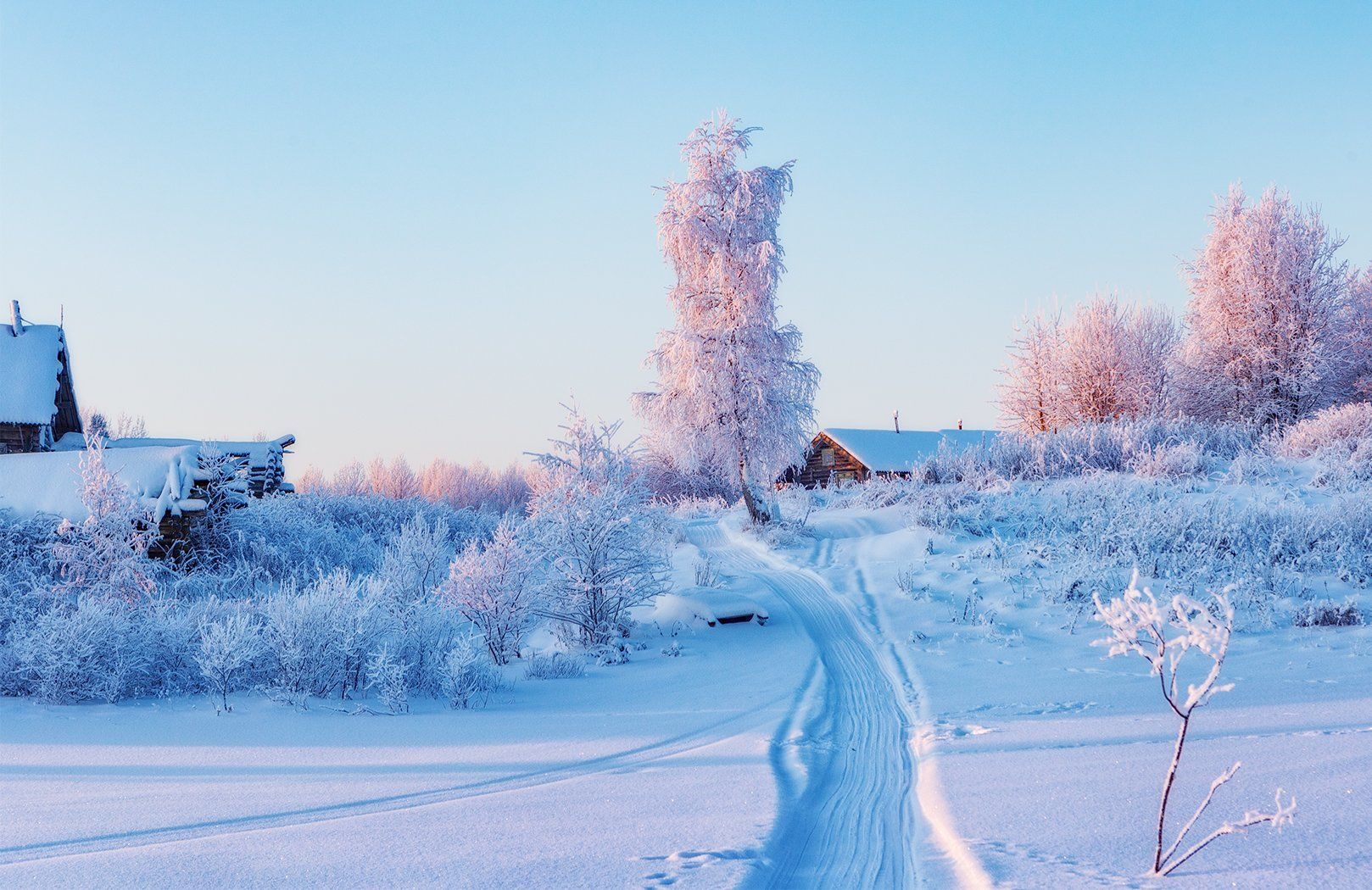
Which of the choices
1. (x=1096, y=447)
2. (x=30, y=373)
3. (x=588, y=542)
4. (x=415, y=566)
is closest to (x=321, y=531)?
(x=415, y=566)

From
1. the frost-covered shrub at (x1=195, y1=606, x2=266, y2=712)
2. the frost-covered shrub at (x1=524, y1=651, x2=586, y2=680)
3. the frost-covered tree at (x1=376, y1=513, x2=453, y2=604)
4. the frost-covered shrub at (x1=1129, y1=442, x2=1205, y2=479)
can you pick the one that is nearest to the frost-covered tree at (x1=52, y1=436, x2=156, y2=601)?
the frost-covered tree at (x1=376, y1=513, x2=453, y2=604)

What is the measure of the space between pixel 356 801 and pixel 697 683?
14.7 ft

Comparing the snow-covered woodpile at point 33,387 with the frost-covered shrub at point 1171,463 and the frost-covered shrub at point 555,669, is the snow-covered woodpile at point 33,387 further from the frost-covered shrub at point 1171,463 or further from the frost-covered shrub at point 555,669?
→ the frost-covered shrub at point 1171,463

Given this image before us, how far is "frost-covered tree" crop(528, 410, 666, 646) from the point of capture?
36.1 feet

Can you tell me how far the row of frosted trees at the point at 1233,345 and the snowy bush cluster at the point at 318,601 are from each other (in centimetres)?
2163

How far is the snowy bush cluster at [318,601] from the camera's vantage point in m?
7.53

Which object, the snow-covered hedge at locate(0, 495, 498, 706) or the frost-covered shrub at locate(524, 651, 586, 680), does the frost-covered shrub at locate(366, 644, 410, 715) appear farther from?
the frost-covered shrub at locate(524, 651, 586, 680)

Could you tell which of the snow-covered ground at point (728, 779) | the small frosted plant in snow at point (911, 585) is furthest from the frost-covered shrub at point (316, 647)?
Answer: the small frosted plant in snow at point (911, 585)

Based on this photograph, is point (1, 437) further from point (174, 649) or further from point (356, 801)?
point (356, 801)

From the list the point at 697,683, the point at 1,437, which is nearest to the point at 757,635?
the point at 697,683

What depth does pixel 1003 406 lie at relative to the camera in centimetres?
3234

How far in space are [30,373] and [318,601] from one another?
26.1 meters

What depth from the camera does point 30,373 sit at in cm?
2670

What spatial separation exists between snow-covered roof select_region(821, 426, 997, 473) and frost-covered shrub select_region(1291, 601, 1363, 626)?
26.2 m
